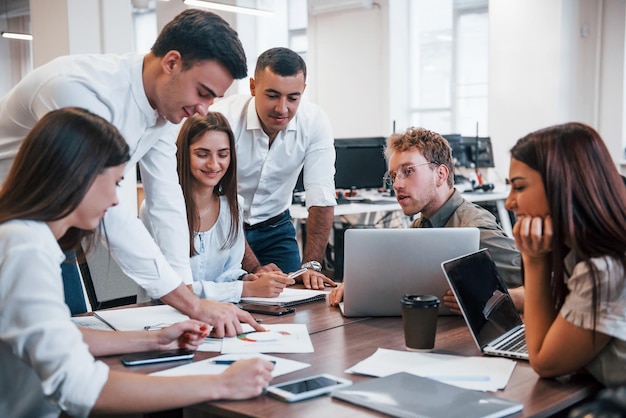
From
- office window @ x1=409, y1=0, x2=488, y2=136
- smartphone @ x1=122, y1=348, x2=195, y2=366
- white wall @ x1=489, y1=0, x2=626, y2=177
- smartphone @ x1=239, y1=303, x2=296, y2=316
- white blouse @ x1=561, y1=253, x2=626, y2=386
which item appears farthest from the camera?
office window @ x1=409, y1=0, x2=488, y2=136

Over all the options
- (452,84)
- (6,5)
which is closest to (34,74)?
(6,5)

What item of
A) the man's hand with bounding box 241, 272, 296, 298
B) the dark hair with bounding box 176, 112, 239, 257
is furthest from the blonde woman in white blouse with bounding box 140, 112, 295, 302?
the man's hand with bounding box 241, 272, 296, 298

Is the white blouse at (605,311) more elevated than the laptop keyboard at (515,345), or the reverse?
the white blouse at (605,311)

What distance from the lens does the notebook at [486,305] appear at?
5.09 ft

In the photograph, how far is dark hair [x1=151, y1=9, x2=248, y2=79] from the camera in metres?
1.76

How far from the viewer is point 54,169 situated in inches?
47.9

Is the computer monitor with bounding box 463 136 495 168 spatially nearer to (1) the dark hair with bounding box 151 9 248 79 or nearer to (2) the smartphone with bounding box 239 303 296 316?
(2) the smartphone with bounding box 239 303 296 316

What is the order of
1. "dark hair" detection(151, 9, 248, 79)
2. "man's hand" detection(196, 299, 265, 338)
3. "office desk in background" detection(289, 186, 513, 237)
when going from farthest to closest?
"office desk in background" detection(289, 186, 513, 237)
"dark hair" detection(151, 9, 248, 79)
"man's hand" detection(196, 299, 265, 338)

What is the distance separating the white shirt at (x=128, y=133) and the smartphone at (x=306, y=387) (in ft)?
1.91

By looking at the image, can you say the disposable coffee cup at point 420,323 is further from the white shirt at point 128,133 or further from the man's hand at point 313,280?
the man's hand at point 313,280

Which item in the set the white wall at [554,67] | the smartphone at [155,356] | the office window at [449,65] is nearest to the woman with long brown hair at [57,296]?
the smartphone at [155,356]

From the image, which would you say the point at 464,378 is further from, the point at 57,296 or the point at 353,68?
A: the point at 353,68

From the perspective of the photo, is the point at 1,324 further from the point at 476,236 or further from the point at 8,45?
the point at 8,45

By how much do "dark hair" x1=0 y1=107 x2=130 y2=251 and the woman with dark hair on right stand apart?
82 cm
